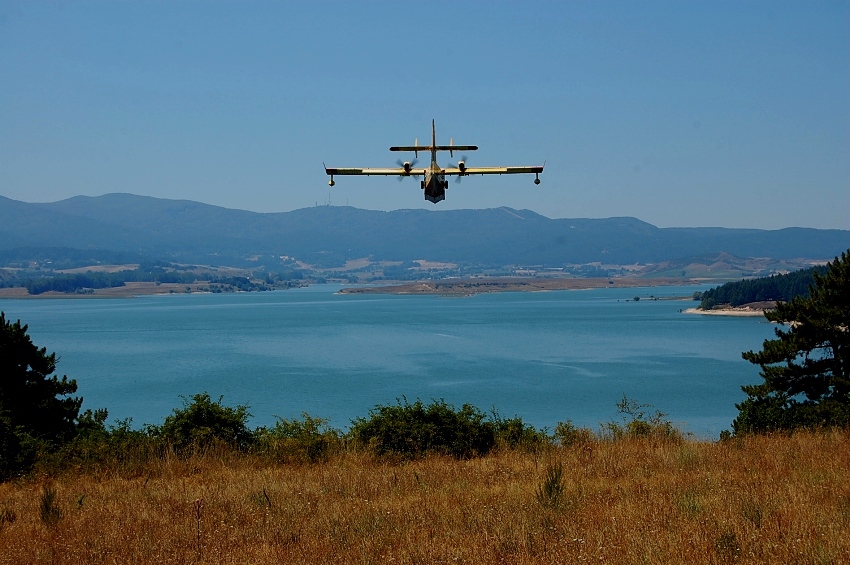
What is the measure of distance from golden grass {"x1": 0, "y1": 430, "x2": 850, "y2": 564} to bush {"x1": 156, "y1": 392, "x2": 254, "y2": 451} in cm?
228

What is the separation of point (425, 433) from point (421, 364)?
75283mm

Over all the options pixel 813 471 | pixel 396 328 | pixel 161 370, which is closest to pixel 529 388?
pixel 161 370

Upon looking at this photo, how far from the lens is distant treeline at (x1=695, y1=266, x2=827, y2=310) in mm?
146000

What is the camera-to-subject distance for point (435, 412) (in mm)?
14438

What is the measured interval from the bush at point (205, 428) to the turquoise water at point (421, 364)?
16.8 meters

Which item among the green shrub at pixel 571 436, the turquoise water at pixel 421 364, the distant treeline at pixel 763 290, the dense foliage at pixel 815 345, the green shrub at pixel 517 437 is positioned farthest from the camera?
the distant treeline at pixel 763 290

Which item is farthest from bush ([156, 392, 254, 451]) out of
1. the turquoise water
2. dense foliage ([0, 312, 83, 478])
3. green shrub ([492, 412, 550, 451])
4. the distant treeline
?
the distant treeline

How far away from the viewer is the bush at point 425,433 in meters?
13.6

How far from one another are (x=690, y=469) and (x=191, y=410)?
9.98m

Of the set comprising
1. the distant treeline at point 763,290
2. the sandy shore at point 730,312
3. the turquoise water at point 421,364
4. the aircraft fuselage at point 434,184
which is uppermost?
the aircraft fuselage at point 434,184

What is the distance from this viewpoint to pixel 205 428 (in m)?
15.0

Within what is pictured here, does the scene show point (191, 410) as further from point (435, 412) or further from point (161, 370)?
point (161, 370)

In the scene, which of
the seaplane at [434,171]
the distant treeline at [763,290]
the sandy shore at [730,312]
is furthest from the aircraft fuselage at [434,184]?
the sandy shore at [730,312]

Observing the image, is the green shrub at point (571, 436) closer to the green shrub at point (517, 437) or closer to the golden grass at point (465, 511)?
the green shrub at point (517, 437)
